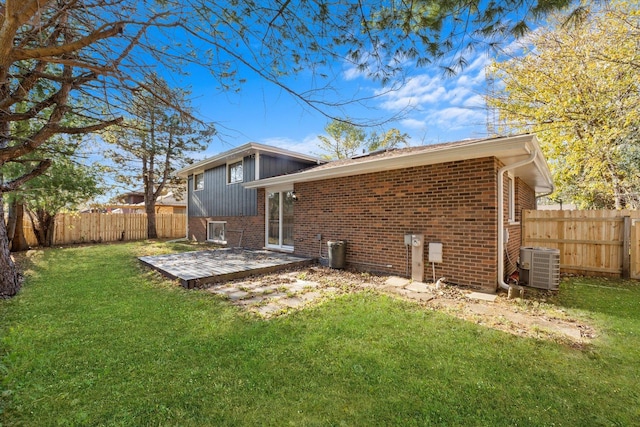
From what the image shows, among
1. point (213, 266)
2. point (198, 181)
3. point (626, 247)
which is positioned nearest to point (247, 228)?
point (213, 266)

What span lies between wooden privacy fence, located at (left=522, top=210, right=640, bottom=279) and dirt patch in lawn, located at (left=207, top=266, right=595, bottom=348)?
2765 mm

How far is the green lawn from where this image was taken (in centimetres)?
199

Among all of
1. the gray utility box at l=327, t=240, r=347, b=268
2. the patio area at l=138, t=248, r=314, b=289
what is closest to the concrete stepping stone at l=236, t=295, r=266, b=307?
the patio area at l=138, t=248, r=314, b=289

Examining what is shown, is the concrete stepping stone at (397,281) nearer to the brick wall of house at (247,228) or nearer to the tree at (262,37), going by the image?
the tree at (262,37)

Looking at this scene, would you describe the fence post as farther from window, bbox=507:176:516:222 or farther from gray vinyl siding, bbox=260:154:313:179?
gray vinyl siding, bbox=260:154:313:179

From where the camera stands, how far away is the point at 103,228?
14.5m

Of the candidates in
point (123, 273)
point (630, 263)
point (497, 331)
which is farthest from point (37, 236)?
point (630, 263)

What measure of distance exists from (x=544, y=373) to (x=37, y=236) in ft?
58.2

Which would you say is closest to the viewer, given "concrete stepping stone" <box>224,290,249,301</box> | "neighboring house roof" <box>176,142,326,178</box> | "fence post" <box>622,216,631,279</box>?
"concrete stepping stone" <box>224,290,249,301</box>

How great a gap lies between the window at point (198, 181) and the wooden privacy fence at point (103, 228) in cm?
433

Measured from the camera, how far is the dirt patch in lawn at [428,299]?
139 inches

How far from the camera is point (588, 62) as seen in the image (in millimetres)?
9781

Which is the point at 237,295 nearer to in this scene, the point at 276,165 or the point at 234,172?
the point at 276,165

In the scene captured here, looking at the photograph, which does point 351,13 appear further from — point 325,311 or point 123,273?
point 123,273
